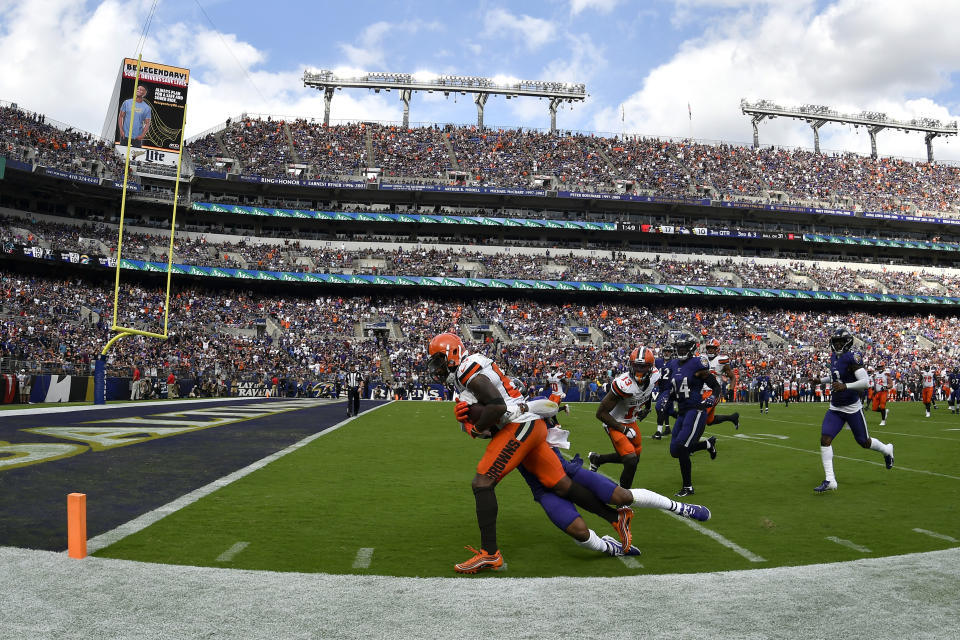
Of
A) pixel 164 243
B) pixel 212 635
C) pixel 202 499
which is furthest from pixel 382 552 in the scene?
pixel 164 243

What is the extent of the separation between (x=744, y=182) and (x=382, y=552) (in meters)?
61.6

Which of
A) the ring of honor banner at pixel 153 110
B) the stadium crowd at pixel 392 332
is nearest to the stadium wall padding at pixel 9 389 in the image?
the stadium crowd at pixel 392 332

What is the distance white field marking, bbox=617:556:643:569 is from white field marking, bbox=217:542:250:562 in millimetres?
3004

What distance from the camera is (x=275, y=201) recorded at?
55.5m

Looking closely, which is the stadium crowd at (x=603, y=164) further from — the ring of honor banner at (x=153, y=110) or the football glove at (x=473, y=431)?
the football glove at (x=473, y=431)

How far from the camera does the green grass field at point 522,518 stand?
5.48 metres

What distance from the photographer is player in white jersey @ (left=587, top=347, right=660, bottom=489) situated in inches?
316

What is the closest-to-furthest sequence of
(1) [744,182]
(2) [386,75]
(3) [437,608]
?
(3) [437,608] → (1) [744,182] → (2) [386,75]

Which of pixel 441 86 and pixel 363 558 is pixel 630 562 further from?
pixel 441 86

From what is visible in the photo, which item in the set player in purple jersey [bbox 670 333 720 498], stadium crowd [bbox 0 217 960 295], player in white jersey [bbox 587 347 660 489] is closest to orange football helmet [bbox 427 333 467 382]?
player in white jersey [bbox 587 347 660 489]

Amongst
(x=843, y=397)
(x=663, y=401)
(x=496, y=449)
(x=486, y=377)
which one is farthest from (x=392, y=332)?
(x=486, y=377)

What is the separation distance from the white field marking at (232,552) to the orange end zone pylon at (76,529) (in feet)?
3.10

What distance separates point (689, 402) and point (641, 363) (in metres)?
1.62

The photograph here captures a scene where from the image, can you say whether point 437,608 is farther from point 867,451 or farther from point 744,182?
point 744,182
